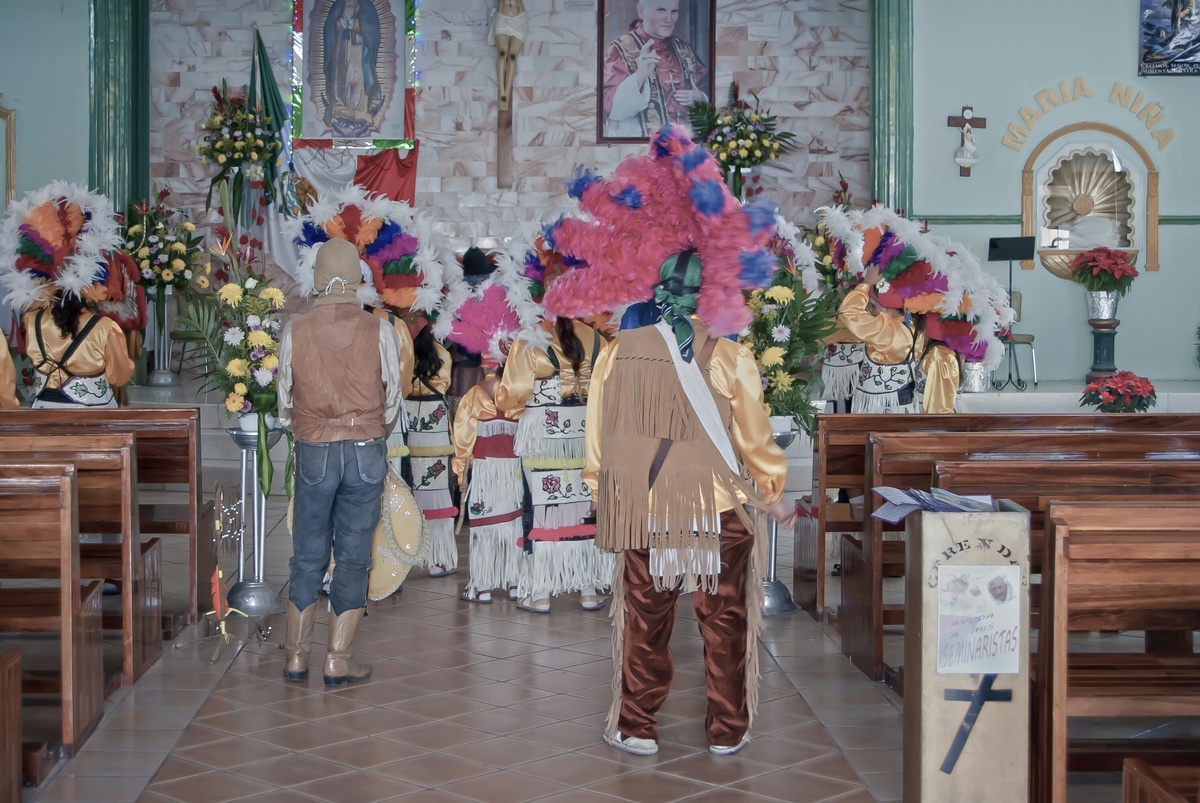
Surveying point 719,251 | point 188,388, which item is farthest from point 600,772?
point 188,388

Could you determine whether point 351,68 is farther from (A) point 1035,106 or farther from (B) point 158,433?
(B) point 158,433

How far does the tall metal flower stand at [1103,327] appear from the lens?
11.2 m

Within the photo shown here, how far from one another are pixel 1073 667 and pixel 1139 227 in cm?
941

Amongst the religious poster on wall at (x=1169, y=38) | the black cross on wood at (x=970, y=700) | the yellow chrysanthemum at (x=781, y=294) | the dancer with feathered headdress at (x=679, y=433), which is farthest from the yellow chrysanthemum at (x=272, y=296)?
the religious poster on wall at (x=1169, y=38)

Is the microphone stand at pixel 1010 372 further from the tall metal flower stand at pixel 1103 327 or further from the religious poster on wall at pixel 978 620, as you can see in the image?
the religious poster on wall at pixel 978 620

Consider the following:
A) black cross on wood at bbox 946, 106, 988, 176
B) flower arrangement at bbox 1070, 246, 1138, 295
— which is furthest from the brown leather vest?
black cross on wood at bbox 946, 106, 988, 176

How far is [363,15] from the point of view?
12656mm

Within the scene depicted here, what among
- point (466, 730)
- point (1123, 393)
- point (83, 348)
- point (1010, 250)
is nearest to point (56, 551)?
point (466, 730)

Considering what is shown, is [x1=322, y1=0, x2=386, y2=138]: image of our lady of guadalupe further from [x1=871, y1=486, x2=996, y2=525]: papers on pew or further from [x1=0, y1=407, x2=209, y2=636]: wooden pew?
[x1=871, y1=486, x2=996, y2=525]: papers on pew

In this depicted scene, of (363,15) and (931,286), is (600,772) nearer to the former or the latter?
(931,286)

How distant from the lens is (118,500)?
477 cm

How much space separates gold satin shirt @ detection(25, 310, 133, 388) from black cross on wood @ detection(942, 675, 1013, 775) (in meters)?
4.70

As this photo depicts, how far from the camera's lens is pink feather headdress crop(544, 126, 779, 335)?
3.72 m

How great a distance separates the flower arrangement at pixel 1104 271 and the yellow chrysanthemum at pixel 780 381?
5798 mm
